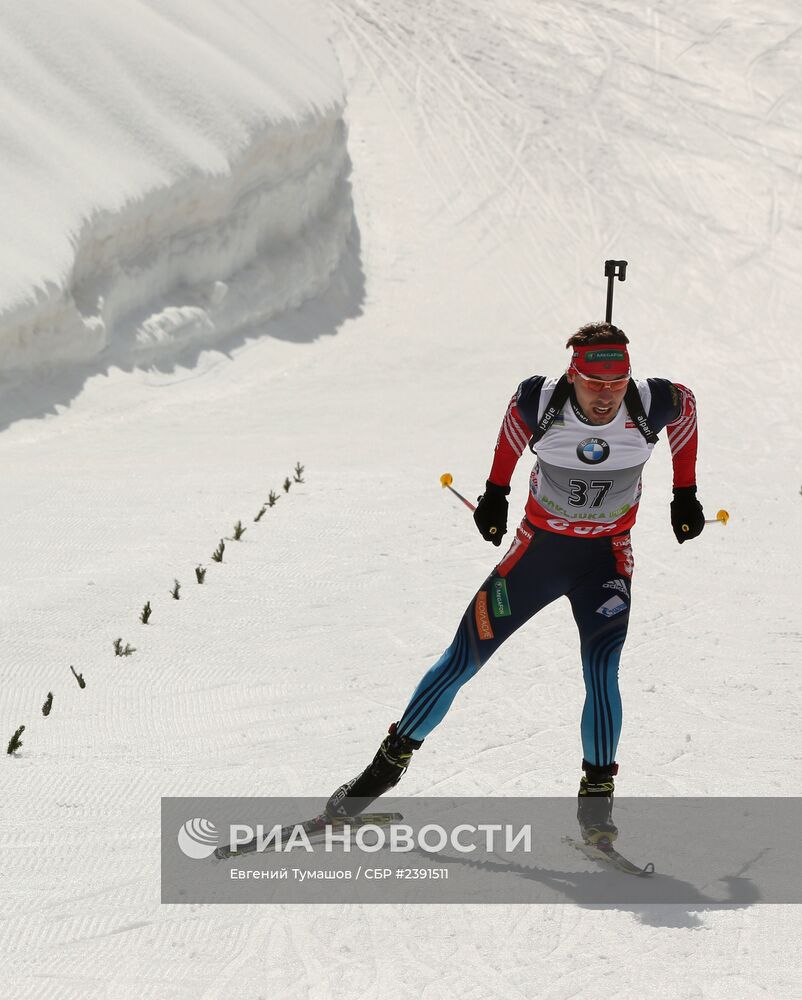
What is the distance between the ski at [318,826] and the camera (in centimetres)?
455

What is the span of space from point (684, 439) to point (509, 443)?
2.20 feet

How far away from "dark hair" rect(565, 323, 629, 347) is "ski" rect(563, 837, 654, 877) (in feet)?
5.92

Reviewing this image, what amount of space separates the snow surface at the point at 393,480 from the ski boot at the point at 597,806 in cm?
36

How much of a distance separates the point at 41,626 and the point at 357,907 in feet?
12.0

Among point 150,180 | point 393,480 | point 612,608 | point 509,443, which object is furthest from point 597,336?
point 150,180

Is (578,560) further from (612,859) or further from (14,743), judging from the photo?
(14,743)

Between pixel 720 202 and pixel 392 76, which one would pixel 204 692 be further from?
pixel 392 76

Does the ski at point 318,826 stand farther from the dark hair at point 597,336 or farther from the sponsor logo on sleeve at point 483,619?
the dark hair at point 597,336

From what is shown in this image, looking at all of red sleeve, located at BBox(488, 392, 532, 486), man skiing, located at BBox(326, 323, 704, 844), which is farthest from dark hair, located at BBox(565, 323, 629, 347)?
red sleeve, located at BBox(488, 392, 532, 486)

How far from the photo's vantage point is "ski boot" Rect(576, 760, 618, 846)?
14.8 feet

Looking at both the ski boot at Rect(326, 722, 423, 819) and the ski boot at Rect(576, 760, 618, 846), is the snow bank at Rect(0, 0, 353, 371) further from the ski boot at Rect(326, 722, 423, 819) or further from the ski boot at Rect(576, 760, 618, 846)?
the ski boot at Rect(576, 760, 618, 846)

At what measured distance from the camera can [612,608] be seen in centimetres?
461

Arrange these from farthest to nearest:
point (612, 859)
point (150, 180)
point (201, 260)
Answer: point (201, 260) < point (150, 180) < point (612, 859)

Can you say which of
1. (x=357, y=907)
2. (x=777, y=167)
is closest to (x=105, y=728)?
(x=357, y=907)
